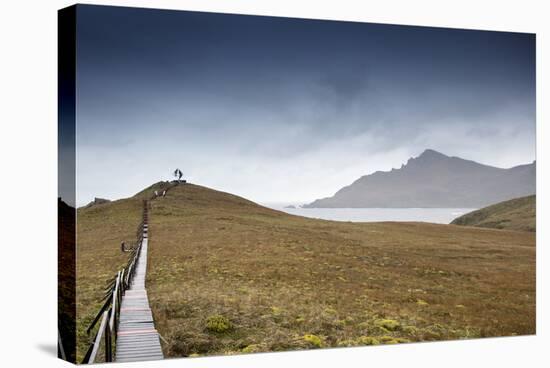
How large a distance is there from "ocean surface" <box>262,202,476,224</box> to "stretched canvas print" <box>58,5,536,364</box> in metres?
0.06

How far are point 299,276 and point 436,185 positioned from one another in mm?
4726

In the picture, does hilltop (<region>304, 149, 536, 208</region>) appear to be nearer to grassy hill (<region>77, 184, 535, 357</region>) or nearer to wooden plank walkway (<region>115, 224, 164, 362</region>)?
grassy hill (<region>77, 184, 535, 357</region>)

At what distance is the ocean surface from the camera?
18875 mm

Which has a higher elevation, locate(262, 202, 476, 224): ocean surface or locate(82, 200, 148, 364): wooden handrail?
locate(262, 202, 476, 224): ocean surface

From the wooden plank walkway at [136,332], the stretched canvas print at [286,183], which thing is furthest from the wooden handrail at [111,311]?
the wooden plank walkway at [136,332]

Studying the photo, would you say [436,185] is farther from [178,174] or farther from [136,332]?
[136,332]

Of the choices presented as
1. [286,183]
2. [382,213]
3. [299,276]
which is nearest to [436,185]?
[382,213]

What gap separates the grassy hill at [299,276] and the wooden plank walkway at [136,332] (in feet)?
0.97

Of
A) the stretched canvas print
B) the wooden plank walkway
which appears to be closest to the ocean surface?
the stretched canvas print

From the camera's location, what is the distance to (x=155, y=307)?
16.6 metres

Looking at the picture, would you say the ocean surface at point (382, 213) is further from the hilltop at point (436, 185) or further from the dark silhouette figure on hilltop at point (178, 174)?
the dark silhouette figure on hilltop at point (178, 174)

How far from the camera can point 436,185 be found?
65.9ft
